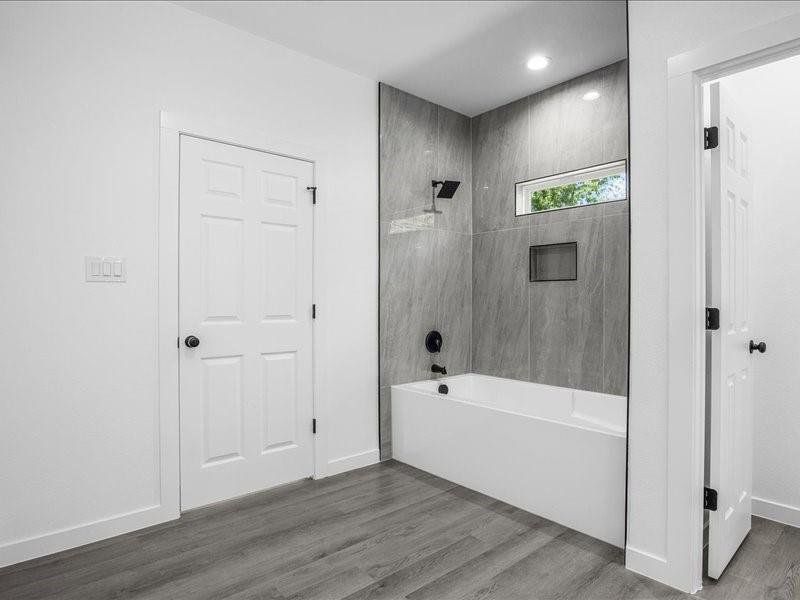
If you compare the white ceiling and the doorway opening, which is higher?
the white ceiling

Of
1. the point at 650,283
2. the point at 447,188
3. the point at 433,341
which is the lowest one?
the point at 433,341

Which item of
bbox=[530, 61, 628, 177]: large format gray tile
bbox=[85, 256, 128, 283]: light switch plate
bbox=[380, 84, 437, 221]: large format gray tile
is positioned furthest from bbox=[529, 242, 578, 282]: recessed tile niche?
bbox=[85, 256, 128, 283]: light switch plate

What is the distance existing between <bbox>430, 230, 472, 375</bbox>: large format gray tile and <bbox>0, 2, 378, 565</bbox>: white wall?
70.9 inches

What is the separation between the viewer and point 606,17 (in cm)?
269

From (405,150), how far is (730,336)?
8.21 ft

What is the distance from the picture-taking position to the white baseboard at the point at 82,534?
2133 millimetres

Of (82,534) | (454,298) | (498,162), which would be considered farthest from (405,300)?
(82,534)

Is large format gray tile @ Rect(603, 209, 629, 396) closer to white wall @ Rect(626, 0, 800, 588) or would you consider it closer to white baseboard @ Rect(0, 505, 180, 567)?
white wall @ Rect(626, 0, 800, 588)

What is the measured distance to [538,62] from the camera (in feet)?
10.5

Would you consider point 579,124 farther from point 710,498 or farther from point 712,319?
point 710,498

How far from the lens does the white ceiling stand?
2.61 metres

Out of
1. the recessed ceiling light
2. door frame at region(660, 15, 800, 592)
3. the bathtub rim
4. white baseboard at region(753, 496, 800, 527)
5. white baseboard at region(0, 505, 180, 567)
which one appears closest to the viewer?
door frame at region(660, 15, 800, 592)

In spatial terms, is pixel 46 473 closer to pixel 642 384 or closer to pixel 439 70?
pixel 642 384

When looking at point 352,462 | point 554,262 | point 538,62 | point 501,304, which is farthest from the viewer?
point 501,304
